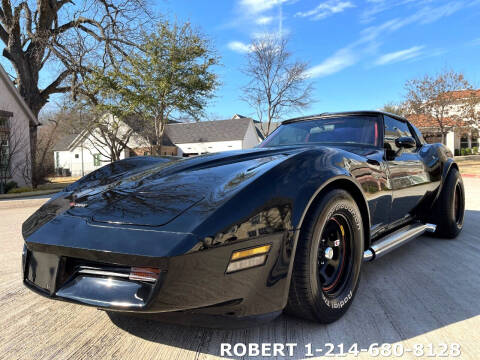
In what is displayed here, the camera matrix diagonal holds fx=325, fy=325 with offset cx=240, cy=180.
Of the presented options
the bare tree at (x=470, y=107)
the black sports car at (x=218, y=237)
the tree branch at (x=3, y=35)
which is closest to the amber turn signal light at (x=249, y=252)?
the black sports car at (x=218, y=237)

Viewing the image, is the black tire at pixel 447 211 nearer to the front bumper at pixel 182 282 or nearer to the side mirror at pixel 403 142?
the side mirror at pixel 403 142

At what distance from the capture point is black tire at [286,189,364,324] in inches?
61.9

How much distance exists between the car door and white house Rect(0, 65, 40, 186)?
1426 centimetres

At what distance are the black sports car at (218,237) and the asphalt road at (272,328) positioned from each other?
17 centimetres

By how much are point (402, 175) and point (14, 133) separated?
1587 cm

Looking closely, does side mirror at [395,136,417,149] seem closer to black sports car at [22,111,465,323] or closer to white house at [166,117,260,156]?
black sports car at [22,111,465,323]

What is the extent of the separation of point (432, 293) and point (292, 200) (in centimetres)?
145

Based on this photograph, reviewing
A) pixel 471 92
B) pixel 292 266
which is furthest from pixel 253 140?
pixel 292 266

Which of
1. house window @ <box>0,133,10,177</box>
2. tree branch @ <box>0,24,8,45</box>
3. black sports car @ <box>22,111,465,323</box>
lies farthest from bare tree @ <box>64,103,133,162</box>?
black sports car @ <box>22,111,465,323</box>

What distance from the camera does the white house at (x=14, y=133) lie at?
13.2 m

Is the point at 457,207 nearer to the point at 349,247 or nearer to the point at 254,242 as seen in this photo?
the point at 349,247

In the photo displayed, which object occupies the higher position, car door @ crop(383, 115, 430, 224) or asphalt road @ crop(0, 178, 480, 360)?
car door @ crop(383, 115, 430, 224)

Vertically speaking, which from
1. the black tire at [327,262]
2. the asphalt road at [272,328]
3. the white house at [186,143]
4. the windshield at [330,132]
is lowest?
the asphalt road at [272,328]

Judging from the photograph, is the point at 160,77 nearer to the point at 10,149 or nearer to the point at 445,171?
the point at 10,149
